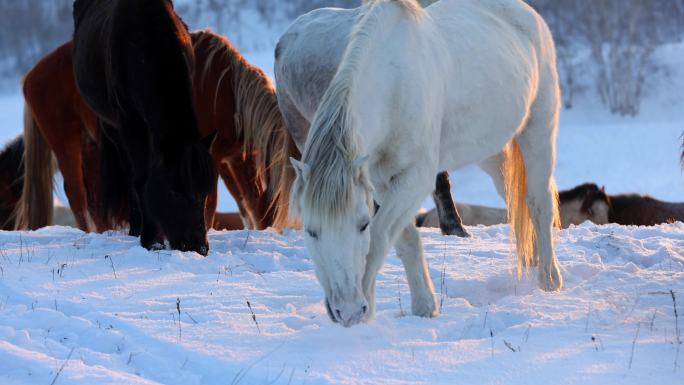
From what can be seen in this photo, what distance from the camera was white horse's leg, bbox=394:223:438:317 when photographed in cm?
448

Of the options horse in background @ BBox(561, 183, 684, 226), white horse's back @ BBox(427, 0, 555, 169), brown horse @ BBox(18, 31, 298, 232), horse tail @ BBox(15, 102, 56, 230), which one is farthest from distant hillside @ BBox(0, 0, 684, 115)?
white horse's back @ BBox(427, 0, 555, 169)

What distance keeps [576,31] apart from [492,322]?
133ft

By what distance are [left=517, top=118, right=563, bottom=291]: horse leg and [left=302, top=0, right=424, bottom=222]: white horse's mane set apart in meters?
1.85

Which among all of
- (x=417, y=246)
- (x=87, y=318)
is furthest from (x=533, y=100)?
(x=87, y=318)

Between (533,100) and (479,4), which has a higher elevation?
(479,4)

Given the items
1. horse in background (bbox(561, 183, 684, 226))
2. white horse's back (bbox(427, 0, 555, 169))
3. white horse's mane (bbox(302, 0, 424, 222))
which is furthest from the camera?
horse in background (bbox(561, 183, 684, 226))

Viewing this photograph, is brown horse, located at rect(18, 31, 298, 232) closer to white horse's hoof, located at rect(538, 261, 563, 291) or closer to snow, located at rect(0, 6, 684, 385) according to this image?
snow, located at rect(0, 6, 684, 385)

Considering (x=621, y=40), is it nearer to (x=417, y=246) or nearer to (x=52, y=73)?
(x=52, y=73)

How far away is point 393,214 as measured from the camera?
13.5ft

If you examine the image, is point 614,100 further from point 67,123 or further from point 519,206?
point 519,206

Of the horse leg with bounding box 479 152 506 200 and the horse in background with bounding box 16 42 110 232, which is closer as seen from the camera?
the horse leg with bounding box 479 152 506 200

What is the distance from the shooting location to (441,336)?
13.3ft

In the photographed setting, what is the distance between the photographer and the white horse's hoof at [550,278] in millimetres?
5406

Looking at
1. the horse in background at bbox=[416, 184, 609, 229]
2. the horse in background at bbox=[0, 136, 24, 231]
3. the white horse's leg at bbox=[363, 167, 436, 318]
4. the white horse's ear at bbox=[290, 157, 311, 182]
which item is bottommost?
the horse in background at bbox=[0, 136, 24, 231]
